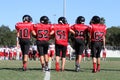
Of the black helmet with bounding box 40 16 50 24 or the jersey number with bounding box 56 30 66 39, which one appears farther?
the jersey number with bounding box 56 30 66 39

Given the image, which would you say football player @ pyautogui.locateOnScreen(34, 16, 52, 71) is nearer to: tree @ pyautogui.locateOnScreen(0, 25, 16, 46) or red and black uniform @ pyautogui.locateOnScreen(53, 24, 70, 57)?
red and black uniform @ pyautogui.locateOnScreen(53, 24, 70, 57)

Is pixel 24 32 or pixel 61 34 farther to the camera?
pixel 61 34

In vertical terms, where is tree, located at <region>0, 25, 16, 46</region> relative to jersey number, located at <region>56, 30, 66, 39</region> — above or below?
above

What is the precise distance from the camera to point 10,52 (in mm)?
46844

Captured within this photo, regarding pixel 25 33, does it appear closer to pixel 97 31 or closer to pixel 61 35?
pixel 61 35

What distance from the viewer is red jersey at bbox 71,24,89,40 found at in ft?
52.6

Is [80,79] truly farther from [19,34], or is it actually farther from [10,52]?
[10,52]

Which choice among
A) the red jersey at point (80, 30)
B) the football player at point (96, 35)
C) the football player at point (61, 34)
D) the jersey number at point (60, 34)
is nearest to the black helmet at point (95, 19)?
the football player at point (96, 35)

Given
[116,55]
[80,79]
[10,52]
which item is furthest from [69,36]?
[116,55]

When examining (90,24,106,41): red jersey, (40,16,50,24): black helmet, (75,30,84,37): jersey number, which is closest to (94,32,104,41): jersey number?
(90,24,106,41): red jersey

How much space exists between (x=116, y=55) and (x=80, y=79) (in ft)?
198

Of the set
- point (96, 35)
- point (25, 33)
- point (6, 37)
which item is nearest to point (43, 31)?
point (25, 33)

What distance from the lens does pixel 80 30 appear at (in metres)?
16.1

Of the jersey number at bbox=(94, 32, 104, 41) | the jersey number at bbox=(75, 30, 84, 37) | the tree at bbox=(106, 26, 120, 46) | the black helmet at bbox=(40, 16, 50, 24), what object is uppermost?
the tree at bbox=(106, 26, 120, 46)
